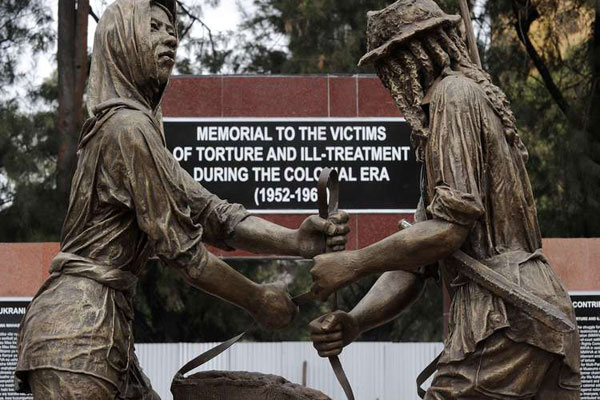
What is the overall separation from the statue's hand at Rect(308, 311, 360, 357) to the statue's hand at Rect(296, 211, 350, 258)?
285mm

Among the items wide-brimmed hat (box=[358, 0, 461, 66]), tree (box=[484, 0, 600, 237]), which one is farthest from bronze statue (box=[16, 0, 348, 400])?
tree (box=[484, 0, 600, 237])

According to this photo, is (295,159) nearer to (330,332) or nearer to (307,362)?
(307,362)

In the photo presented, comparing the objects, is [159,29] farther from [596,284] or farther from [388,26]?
[596,284]

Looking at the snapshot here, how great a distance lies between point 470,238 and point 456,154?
0.35 metres

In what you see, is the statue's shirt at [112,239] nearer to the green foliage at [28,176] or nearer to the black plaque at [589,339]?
the black plaque at [589,339]

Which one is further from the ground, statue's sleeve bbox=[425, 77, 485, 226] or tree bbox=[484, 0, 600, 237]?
tree bbox=[484, 0, 600, 237]

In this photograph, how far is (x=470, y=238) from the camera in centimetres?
478

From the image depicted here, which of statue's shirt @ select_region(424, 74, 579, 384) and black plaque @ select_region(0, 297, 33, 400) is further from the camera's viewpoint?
black plaque @ select_region(0, 297, 33, 400)

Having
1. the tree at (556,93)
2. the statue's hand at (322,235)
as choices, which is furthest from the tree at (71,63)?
the statue's hand at (322,235)

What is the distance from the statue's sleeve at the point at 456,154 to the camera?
182 inches

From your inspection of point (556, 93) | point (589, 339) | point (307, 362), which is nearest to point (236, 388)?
point (307, 362)

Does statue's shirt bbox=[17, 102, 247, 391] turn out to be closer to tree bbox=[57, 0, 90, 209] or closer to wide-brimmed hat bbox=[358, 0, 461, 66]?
wide-brimmed hat bbox=[358, 0, 461, 66]

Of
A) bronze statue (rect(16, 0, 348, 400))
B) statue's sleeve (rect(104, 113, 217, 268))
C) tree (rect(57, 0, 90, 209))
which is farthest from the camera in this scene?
tree (rect(57, 0, 90, 209))

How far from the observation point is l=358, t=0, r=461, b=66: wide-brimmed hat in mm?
4996
